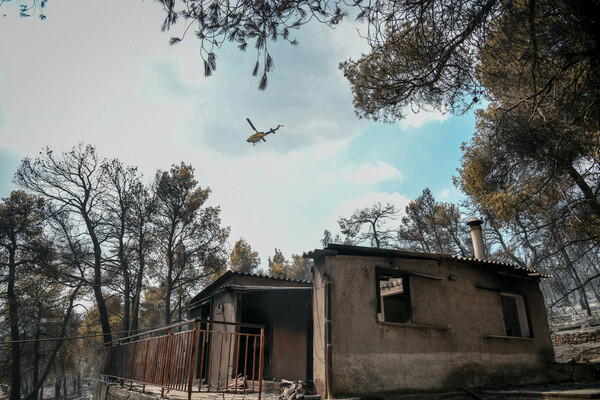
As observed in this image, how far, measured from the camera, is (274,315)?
12781mm

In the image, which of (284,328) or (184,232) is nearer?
(284,328)

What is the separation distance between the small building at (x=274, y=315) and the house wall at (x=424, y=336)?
337 centimetres

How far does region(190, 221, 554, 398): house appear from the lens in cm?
842

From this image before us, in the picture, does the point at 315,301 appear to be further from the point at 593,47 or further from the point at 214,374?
the point at 593,47

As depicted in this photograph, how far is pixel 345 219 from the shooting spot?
26.8 meters

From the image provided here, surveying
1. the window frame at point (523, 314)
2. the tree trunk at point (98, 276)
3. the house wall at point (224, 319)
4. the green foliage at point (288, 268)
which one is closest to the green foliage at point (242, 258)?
the green foliage at point (288, 268)

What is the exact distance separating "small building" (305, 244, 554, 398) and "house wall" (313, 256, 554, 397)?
0.02m

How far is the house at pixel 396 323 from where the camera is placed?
8422 millimetres

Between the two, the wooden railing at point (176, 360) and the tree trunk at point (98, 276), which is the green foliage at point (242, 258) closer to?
the tree trunk at point (98, 276)

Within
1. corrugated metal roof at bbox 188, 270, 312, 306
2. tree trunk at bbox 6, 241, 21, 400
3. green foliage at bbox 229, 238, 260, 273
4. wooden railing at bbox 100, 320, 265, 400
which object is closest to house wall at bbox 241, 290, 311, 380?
corrugated metal roof at bbox 188, 270, 312, 306

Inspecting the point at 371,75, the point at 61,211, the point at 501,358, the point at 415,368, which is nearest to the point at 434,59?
the point at 371,75

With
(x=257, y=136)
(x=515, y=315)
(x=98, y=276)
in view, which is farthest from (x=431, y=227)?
(x=98, y=276)

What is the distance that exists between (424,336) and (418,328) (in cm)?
27

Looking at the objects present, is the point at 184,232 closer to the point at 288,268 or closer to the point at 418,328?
the point at 418,328
